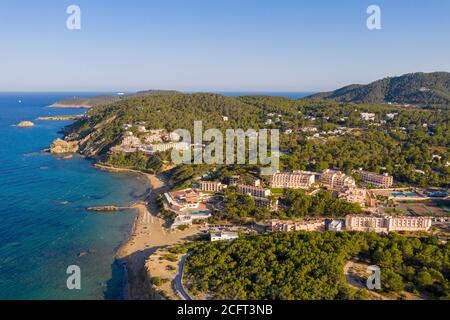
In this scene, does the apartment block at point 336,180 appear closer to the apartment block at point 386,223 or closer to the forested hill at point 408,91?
the apartment block at point 386,223

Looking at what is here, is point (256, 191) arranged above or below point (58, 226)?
above

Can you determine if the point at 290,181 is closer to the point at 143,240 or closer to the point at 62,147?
the point at 143,240

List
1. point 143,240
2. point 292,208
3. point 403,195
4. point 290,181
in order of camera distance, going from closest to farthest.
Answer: point 143,240 < point 292,208 < point 403,195 < point 290,181

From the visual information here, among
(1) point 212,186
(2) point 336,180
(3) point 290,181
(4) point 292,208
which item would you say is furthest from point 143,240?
(2) point 336,180

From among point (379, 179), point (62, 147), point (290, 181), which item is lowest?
point (379, 179)

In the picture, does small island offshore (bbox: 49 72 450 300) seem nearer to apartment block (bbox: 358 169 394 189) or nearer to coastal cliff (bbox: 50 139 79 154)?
apartment block (bbox: 358 169 394 189)

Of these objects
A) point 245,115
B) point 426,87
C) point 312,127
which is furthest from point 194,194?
point 426,87

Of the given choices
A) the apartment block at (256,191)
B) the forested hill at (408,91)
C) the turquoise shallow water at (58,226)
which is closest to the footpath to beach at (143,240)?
the turquoise shallow water at (58,226)
